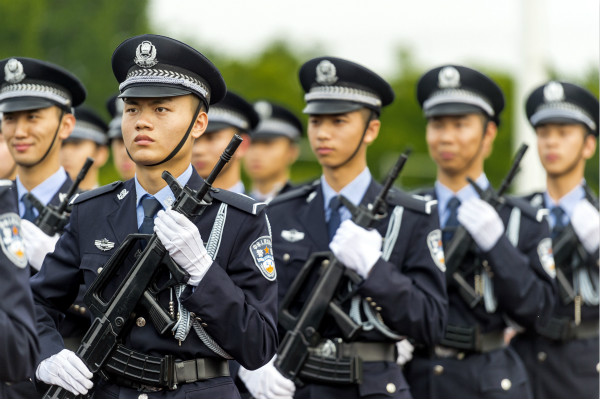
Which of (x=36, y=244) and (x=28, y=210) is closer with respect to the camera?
(x=36, y=244)

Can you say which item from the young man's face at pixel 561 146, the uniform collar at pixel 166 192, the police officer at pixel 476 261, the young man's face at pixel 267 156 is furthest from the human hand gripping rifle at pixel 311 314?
the young man's face at pixel 267 156

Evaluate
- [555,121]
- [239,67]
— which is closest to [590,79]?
[555,121]

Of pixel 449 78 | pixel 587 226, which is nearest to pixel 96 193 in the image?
pixel 449 78

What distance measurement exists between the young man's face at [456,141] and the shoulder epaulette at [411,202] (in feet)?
3.39

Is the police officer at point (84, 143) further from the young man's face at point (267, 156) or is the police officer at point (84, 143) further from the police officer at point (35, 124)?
the police officer at point (35, 124)

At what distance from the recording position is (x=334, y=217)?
599 cm

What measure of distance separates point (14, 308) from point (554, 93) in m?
5.12

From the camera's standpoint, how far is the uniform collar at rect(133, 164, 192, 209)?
4566 mm

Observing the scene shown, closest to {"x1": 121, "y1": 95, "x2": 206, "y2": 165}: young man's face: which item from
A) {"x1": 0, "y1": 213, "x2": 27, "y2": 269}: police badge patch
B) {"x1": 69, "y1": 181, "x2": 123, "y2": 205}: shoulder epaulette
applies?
{"x1": 69, "y1": 181, "x2": 123, "y2": 205}: shoulder epaulette

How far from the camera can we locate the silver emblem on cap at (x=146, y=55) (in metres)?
4.57

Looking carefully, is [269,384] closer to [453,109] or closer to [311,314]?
[311,314]

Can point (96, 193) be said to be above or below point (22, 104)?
below

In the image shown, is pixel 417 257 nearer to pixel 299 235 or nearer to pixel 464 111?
pixel 299 235

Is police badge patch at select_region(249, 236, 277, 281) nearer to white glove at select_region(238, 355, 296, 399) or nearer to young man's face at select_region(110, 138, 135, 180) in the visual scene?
white glove at select_region(238, 355, 296, 399)
